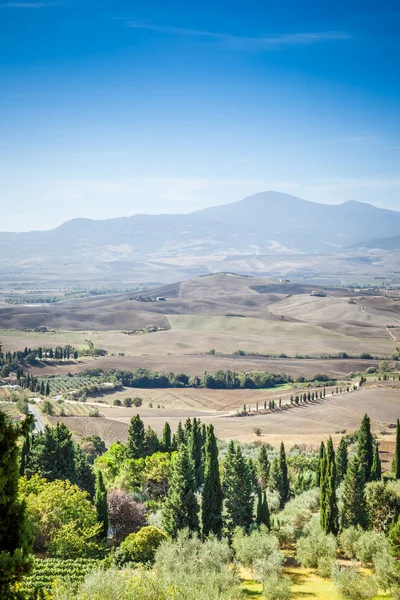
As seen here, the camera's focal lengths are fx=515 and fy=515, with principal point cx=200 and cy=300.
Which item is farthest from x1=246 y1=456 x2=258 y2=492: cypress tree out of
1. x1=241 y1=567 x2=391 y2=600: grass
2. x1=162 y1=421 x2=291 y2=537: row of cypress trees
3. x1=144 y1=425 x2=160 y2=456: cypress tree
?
x1=241 y1=567 x2=391 y2=600: grass

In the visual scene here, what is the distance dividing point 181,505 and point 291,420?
218 feet

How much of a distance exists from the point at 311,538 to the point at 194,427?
77.3 feet

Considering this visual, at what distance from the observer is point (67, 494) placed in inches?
1430

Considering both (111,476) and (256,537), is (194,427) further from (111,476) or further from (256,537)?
(256,537)

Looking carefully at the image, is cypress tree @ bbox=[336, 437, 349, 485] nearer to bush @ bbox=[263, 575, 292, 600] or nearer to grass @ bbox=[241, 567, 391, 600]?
grass @ bbox=[241, 567, 391, 600]

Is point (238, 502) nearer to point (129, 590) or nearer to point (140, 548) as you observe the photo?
point (140, 548)

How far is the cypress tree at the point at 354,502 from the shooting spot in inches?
1526

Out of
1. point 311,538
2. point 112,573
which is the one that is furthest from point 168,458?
point 112,573

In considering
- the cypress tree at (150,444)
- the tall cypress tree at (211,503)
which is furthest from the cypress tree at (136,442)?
the tall cypress tree at (211,503)

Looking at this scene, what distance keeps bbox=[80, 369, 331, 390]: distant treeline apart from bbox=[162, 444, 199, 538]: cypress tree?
101585mm

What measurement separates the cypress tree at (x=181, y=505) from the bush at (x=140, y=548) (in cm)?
179

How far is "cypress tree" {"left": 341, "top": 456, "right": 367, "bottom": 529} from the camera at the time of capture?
3875cm

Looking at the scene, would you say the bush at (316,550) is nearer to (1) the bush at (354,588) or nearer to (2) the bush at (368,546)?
(2) the bush at (368,546)

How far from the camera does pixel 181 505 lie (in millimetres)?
36188
